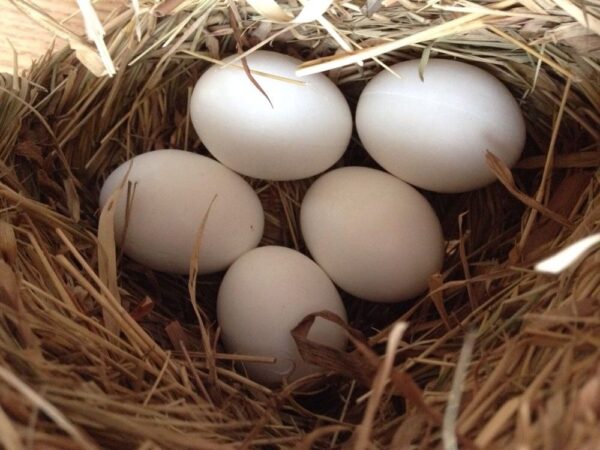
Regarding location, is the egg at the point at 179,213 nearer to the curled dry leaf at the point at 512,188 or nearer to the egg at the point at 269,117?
the egg at the point at 269,117

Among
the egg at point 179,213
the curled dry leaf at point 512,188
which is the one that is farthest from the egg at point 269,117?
the curled dry leaf at point 512,188

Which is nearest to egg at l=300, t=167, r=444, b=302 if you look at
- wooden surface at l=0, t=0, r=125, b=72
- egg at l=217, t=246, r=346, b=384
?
egg at l=217, t=246, r=346, b=384

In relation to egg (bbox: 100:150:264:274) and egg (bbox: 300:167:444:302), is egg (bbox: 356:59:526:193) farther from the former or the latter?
egg (bbox: 100:150:264:274)

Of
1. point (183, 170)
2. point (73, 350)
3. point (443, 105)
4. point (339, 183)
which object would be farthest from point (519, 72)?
point (73, 350)

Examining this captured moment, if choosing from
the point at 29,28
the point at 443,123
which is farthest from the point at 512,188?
the point at 29,28

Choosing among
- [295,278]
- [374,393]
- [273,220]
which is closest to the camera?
[374,393]

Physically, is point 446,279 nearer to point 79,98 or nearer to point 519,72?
point 519,72
